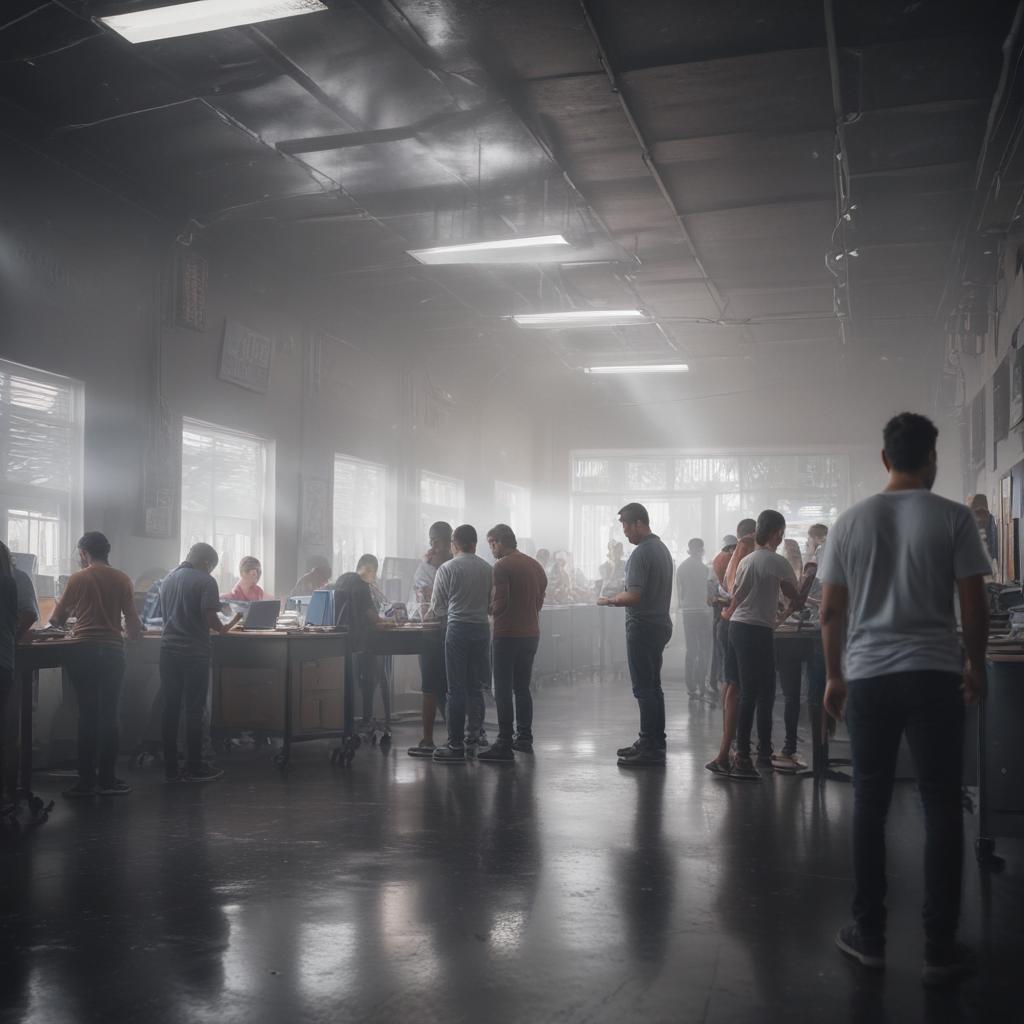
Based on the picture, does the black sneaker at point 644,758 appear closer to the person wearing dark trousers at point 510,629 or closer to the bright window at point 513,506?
the person wearing dark trousers at point 510,629

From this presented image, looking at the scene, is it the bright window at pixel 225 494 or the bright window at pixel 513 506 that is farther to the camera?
the bright window at pixel 513 506

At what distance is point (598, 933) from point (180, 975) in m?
1.35

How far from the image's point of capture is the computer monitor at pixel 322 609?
27.3 ft

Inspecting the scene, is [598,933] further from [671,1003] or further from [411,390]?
[411,390]

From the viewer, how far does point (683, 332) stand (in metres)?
15.6

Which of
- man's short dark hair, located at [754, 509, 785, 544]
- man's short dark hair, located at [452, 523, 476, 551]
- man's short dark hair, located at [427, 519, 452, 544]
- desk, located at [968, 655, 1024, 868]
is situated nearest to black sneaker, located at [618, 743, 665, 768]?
man's short dark hair, located at [754, 509, 785, 544]

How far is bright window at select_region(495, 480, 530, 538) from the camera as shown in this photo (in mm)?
18016

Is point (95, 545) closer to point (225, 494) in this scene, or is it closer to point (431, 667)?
point (431, 667)

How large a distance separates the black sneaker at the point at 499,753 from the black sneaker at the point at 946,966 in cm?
456

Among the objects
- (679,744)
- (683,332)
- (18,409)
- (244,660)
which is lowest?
(679,744)

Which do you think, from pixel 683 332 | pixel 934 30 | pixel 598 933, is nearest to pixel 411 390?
pixel 683 332

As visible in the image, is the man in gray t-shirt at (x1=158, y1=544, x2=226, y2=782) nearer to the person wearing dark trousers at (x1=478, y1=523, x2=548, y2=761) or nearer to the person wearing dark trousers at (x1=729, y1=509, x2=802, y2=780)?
the person wearing dark trousers at (x1=478, y1=523, x2=548, y2=761)

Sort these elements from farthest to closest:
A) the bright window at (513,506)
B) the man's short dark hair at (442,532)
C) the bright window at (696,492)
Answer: the bright window at (696,492), the bright window at (513,506), the man's short dark hair at (442,532)

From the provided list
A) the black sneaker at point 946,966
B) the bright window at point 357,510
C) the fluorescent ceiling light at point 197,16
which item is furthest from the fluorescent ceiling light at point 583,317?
the black sneaker at point 946,966
